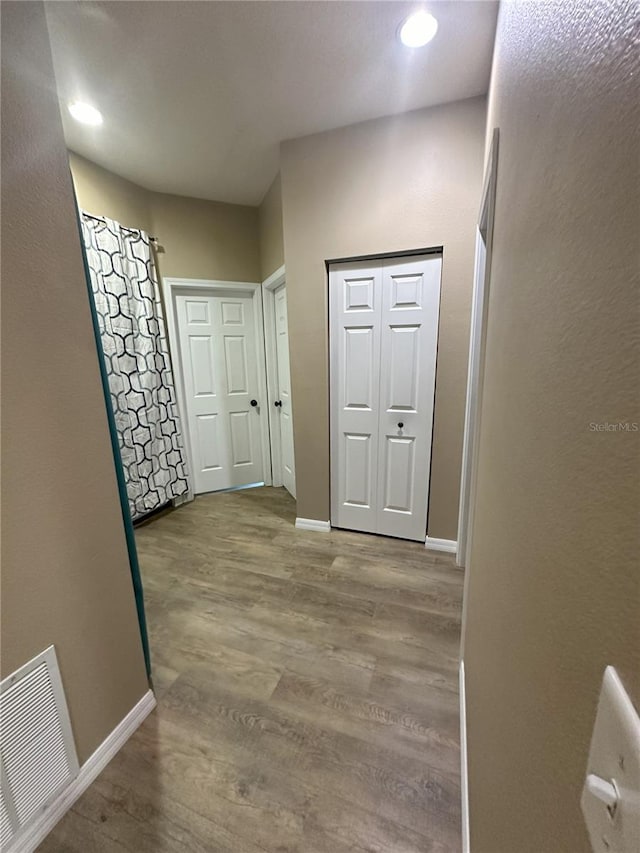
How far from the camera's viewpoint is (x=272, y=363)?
343 cm

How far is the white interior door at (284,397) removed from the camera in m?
3.12

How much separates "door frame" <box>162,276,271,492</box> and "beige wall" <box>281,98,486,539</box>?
41.6 inches

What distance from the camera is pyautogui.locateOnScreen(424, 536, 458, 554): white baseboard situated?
91.9 inches

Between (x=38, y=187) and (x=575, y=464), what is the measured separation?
137 centimetres

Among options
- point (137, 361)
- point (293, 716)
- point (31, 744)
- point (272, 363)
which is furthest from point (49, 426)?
point (272, 363)

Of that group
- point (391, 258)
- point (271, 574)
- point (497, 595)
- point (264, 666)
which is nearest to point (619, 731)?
point (497, 595)

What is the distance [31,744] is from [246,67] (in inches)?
105

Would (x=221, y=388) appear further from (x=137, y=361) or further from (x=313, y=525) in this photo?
(x=313, y=525)

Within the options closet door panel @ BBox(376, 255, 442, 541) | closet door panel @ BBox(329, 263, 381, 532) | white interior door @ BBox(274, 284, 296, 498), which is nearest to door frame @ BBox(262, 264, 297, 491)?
white interior door @ BBox(274, 284, 296, 498)

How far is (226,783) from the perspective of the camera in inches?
44.4

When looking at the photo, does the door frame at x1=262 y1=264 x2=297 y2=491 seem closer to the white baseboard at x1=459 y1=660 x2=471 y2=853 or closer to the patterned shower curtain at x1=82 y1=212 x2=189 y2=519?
the patterned shower curtain at x1=82 y1=212 x2=189 y2=519

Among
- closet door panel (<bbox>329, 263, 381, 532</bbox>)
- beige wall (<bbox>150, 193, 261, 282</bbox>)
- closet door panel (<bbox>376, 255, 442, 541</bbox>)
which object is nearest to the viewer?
closet door panel (<bbox>376, 255, 442, 541</bbox>)

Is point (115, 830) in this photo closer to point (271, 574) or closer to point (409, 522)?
point (271, 574)

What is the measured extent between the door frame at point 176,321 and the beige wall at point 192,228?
6 centimetres
